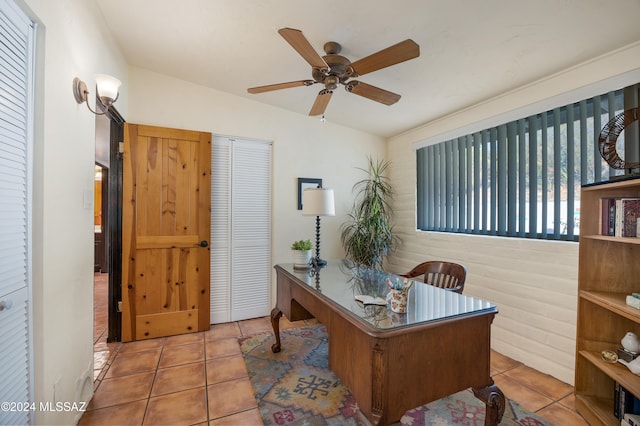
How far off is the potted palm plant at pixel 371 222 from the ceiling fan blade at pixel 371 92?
1.78m

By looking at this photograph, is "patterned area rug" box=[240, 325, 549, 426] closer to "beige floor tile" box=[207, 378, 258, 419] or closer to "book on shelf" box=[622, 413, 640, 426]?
"beige floor tile" box=[207, 378, 258, 419]

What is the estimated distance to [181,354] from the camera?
8.61 ft

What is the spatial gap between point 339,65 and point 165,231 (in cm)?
235

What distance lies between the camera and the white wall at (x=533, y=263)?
205 cm

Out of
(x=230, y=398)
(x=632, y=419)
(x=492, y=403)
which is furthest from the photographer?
(x=230, y=398)

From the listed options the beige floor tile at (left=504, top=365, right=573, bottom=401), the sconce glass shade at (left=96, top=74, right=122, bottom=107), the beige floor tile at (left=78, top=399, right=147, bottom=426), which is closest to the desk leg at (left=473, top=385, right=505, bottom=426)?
the beige floor tile at (left=504, top=365, right=573, bottom=401)

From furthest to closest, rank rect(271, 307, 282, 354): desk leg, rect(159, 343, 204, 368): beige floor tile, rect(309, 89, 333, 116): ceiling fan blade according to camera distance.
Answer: rect(271, 307, 282, 354): desk leg < rect(159, 343, 204, 368): beige floor tile < rect(309, 89, 333, 116): ceiling fan blade

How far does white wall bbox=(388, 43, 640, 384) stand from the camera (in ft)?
6.73

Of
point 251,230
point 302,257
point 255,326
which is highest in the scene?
point 251,230

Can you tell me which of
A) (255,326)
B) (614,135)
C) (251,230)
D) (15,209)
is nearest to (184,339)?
(255,326)

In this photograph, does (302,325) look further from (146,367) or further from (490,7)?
(490,7)

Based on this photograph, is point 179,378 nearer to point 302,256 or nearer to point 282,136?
point 302,256

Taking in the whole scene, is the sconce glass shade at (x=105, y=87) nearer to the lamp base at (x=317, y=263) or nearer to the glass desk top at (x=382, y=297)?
the glass desk top at (x=382, y=297)

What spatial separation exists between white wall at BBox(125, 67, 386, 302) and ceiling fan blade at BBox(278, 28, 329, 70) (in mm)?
1765
